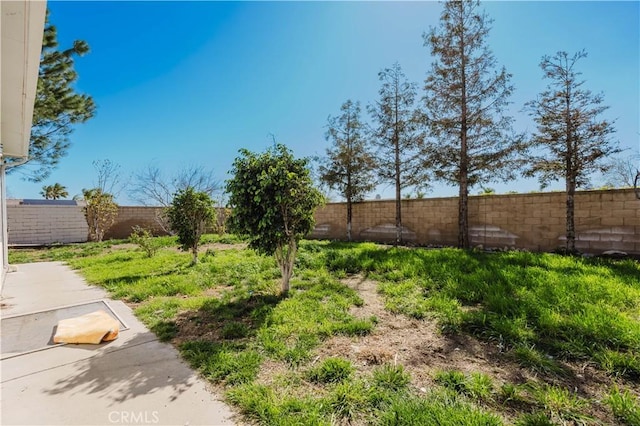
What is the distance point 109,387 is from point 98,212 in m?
13.3

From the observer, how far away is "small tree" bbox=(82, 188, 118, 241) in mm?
12031

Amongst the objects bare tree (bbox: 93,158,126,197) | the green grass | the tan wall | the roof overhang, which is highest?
bare tree (bbox: 93,158,126,197)

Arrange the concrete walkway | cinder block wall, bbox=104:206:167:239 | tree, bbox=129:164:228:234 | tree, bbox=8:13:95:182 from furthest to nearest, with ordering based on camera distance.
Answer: tree, bbox=129:164:228:234, cinder block wall, bbox=104:206:167:239, tree, bbox=8:13:95:182, the concrete walkway

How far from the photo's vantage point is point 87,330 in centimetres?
290

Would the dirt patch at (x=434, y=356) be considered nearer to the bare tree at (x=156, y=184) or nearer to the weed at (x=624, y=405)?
the weed at (x=624, y=405)

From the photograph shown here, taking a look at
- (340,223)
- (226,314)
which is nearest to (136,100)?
(340,223)

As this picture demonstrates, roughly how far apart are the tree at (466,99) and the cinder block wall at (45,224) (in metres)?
16.1

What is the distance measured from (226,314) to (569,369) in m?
3.57

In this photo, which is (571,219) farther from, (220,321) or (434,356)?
(220,321)

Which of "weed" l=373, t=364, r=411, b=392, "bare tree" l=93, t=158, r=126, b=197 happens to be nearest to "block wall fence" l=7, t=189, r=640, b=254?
"bare tree" l=93, t=158, r=126, b=197

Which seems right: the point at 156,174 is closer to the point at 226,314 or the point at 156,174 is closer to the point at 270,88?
the point at 270,88

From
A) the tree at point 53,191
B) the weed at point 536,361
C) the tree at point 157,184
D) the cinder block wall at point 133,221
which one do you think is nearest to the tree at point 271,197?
the weed at point 536,361

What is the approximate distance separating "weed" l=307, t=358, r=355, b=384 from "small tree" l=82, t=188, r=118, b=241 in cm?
1400

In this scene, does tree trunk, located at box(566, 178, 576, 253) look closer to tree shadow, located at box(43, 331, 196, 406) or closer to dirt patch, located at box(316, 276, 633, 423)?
dirt patch, located at box(316, 276, 633, 423)
